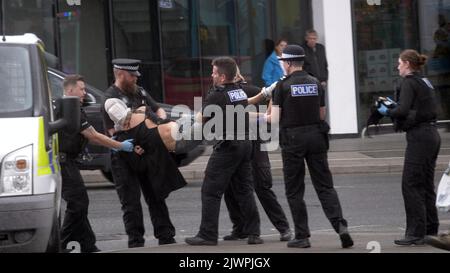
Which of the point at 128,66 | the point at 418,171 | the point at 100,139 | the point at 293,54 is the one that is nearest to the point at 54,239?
the point at 100,139

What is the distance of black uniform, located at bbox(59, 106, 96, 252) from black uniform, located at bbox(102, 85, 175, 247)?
1.21ft

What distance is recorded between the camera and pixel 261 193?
1088 centimetres

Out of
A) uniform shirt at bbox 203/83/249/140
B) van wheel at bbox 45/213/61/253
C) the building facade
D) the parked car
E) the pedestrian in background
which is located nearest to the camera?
van wheel at bbox 45/213/61/253

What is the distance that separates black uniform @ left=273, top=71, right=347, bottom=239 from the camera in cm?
978

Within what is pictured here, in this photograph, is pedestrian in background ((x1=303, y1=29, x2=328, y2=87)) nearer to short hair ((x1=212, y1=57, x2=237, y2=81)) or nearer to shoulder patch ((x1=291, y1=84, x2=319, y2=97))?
short hair ((x1=212, y1=57, x2=237, y2=81))

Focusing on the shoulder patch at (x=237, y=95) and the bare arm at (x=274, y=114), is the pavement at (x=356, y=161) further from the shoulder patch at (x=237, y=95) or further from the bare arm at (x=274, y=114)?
the bare arm at (x=274, y=114)

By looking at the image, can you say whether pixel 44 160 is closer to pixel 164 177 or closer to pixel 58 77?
pixel 164 177

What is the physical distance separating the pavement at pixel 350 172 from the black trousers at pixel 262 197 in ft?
0.73

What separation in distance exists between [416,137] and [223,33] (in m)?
12.9

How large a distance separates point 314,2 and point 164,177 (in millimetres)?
12233

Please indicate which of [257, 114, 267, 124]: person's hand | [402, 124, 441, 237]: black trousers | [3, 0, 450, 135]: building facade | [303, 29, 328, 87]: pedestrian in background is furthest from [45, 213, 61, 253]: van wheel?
[3, 0, 450, 135]: building facade

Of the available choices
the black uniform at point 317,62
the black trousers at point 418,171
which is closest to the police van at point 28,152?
the black trousers at point 418,171

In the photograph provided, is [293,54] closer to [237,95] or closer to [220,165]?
[237,95]
